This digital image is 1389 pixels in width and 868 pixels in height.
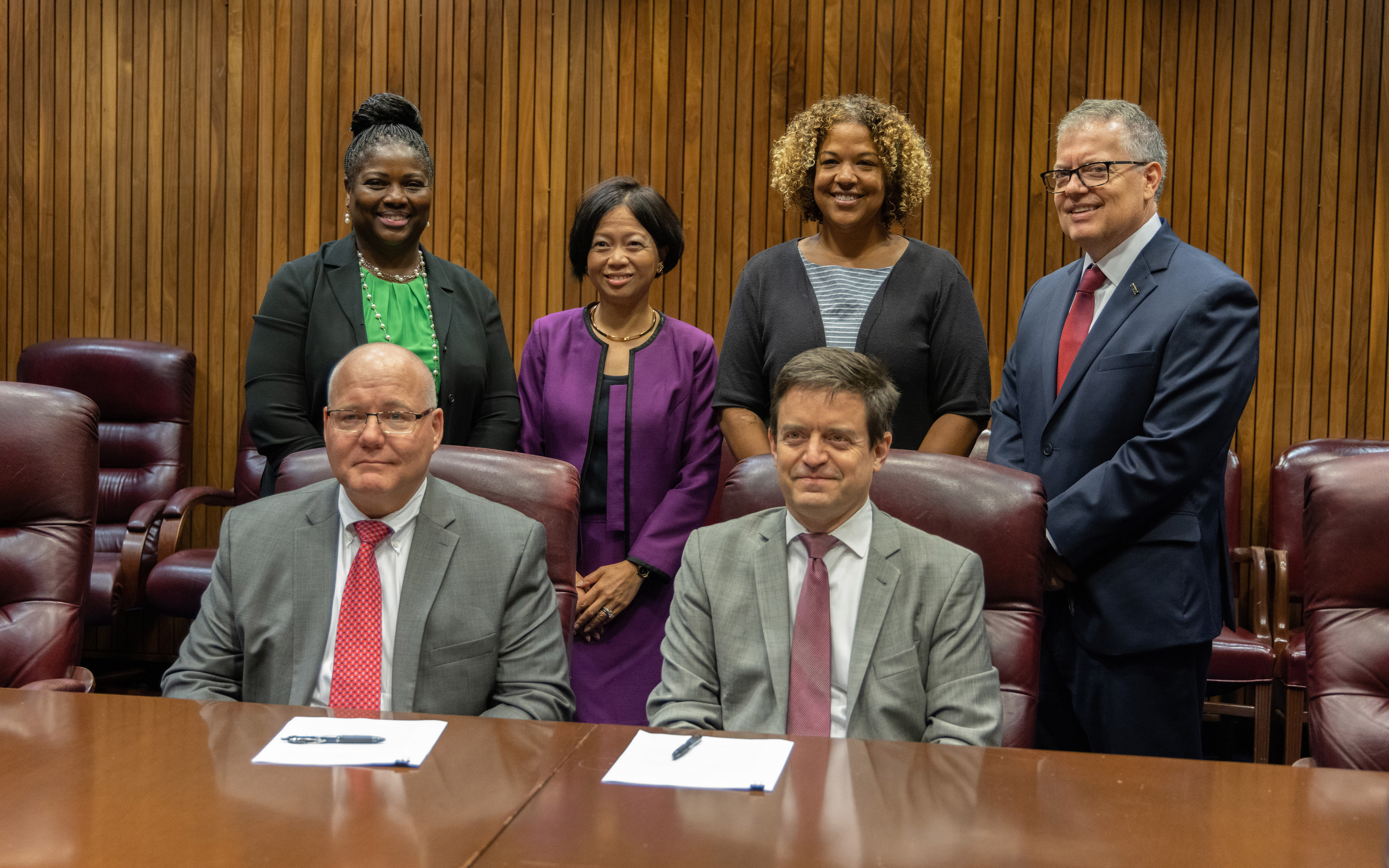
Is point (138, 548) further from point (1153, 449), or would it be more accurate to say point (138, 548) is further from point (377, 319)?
point (1153, 449)

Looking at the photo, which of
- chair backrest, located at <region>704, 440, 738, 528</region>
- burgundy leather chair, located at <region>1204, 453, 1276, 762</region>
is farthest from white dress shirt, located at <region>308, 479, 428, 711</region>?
burgundy leather chair, located at <region>1204, 453, 1276, 762</region>

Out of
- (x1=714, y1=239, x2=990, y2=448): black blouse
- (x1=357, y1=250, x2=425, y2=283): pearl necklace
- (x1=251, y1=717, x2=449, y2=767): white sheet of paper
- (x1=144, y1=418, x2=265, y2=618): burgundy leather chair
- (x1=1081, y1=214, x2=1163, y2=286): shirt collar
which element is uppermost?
(x1=1081, y1=214, x2=1163, y2=286): shirt collar

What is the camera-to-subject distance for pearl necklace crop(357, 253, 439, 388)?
2.92 m

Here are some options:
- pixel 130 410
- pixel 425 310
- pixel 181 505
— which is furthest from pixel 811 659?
pixel 130 410

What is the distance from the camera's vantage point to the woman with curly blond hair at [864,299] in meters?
2.80

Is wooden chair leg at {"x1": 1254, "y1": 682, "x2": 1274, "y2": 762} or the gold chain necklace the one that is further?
wooden chair leg at {"x1": 1254, "y1": 682, "x2": 1274, "y2": 762}

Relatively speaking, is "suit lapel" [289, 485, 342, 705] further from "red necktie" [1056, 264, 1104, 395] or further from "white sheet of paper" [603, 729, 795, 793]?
"red necktie" [1056, 264, 1104, 395]

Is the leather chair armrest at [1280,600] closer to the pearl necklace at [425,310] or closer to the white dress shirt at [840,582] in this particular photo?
the white dress shirt at [840,582]

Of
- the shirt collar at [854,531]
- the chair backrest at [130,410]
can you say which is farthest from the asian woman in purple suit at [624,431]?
the chair backrest at [130,410]

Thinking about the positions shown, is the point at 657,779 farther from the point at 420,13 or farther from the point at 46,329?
the point at 46,329

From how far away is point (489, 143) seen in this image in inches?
191

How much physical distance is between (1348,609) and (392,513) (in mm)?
1726

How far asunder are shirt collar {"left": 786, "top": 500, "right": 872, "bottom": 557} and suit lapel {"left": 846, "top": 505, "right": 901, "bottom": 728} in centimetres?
1

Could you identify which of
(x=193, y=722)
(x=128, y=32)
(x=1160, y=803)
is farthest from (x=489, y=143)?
(x=1160, y=803)
